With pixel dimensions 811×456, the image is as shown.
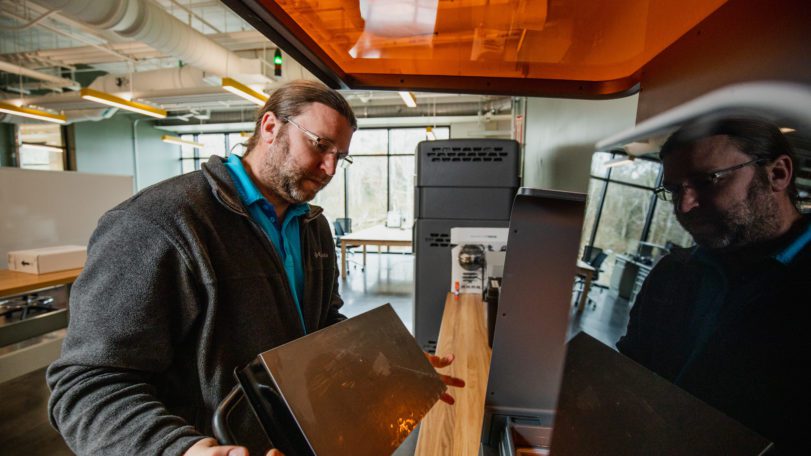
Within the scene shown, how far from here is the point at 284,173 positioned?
95 cm

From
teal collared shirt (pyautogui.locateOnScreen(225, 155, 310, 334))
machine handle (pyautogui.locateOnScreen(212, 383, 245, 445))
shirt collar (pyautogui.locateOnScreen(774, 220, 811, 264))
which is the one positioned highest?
shirt collar (pyautogui.locateOnScreen(774, 220, 811, 264))

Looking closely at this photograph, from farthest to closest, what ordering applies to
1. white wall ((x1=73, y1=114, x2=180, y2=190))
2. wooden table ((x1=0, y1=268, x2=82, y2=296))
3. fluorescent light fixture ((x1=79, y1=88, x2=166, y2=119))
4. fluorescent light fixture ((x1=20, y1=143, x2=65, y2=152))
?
white wall ((x1=73, y1=114, x2=180, y2=190))
fluorescent light fixture ((x1=20, y1=143, x2=65, y2=152))
fluorescent light fixture ((x1=79, y1=88, x2=166, y2=119))
wooden table ((x1=0, y1=268, x2=82, y2=296))

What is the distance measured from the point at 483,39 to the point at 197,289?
2.39ft

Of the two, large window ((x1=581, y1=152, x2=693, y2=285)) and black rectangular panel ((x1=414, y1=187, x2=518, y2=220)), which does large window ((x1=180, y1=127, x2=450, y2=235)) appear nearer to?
black rectangular panel ((x1=414, y1=187, x2=518, y2=220))

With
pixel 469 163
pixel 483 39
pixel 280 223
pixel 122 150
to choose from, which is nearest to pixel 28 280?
pixel 280 223

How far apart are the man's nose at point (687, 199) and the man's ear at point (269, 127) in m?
0.97

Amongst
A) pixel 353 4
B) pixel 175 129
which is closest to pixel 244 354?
pixel 353 4

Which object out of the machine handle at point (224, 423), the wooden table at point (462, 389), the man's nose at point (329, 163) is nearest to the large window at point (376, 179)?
the wooden table at point (462, 389)

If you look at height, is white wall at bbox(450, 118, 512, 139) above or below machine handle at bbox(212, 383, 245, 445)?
above

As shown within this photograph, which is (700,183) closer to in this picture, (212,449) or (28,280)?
(212,449)

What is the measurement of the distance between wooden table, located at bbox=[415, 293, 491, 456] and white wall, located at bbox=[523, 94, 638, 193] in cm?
57

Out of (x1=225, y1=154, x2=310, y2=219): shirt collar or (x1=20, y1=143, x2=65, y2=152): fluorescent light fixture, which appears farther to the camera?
(x1=20, y1=143, x2=65, y2=152): fluorescent light fixture

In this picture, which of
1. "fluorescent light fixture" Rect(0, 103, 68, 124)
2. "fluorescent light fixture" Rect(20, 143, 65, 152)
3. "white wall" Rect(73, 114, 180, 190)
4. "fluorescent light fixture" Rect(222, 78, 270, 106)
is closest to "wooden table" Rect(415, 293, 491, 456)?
"fluorescent light fixture" Rect(222, 78, 270, 106)

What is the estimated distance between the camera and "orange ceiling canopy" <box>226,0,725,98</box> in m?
0.39
